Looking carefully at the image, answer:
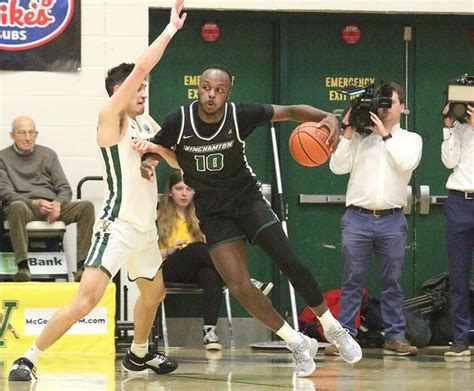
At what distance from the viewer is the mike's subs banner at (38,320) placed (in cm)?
866

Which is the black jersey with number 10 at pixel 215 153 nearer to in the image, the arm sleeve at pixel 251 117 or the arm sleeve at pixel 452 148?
the arm sleeve at pixel 251 117

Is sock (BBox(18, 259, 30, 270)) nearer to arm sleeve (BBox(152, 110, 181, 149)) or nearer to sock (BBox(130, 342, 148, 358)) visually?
sock (BBox(130, 342, 148, 358))

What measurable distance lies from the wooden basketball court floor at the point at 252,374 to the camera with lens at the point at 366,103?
1.78 metres

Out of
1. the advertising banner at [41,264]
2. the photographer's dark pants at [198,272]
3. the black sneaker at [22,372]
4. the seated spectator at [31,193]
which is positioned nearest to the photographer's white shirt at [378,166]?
the photographer's dark pants at [198,272]

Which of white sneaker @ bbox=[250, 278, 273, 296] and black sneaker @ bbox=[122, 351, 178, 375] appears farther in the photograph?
white sneaker @ bbox=[250, 278, 273, 296]

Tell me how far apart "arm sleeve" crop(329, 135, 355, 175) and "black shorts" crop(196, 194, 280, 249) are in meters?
2.06

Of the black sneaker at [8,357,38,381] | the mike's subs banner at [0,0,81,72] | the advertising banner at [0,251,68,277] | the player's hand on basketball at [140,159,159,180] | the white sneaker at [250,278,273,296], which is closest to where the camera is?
the black sneaker at [8,357,38,381]

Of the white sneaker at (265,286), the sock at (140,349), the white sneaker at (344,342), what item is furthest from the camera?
the white sneaker at (265,286)

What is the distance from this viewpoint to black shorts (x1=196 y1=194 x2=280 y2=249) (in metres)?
6.63

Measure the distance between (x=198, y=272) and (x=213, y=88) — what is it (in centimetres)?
309

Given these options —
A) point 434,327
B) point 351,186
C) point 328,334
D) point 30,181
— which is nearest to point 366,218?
point 351,186

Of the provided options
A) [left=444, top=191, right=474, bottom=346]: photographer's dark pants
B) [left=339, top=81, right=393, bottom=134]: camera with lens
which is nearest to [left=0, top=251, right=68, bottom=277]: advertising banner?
[left=339, top=81, right=393, bottom=134]: camera with lens

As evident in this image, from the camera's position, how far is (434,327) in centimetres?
957

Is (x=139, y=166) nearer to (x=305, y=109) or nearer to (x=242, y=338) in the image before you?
(x=305, y=109)
